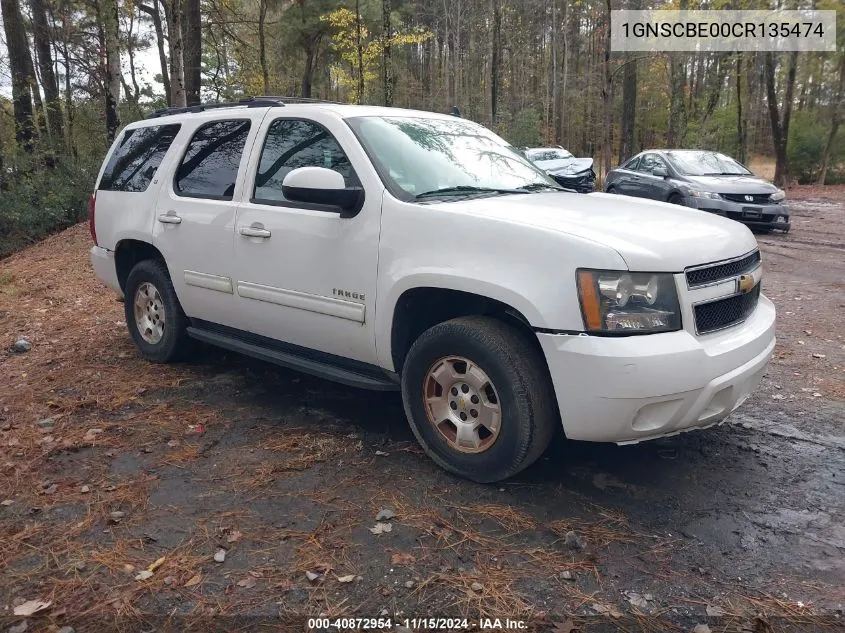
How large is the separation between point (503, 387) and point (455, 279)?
57 cm

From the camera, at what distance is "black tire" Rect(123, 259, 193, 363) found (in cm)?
505

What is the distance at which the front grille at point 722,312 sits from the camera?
3.02m

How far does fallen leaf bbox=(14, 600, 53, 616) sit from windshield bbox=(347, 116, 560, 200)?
7.98 feet

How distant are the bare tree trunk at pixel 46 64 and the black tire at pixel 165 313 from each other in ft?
41.4

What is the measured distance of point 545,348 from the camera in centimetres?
294

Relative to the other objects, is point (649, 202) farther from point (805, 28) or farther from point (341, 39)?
point (805, 28)

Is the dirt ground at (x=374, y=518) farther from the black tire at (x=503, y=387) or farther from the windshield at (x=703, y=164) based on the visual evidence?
the windshield at (x=703, y=164)

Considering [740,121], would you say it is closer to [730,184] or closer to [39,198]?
[730,184]

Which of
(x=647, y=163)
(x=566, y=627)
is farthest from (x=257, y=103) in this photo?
(x=647, y=163)

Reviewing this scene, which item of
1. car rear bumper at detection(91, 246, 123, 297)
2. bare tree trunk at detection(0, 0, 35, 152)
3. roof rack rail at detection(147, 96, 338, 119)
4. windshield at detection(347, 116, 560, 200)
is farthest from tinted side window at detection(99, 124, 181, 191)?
bare tree trunk at detection(0, 0, 35, 152)

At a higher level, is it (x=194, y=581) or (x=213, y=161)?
(x=213, y=161)

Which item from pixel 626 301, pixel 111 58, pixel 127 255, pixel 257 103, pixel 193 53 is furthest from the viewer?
pixel 193 53

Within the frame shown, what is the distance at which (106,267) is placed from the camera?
561cm

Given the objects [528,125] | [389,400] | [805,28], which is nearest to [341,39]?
[528,125]
